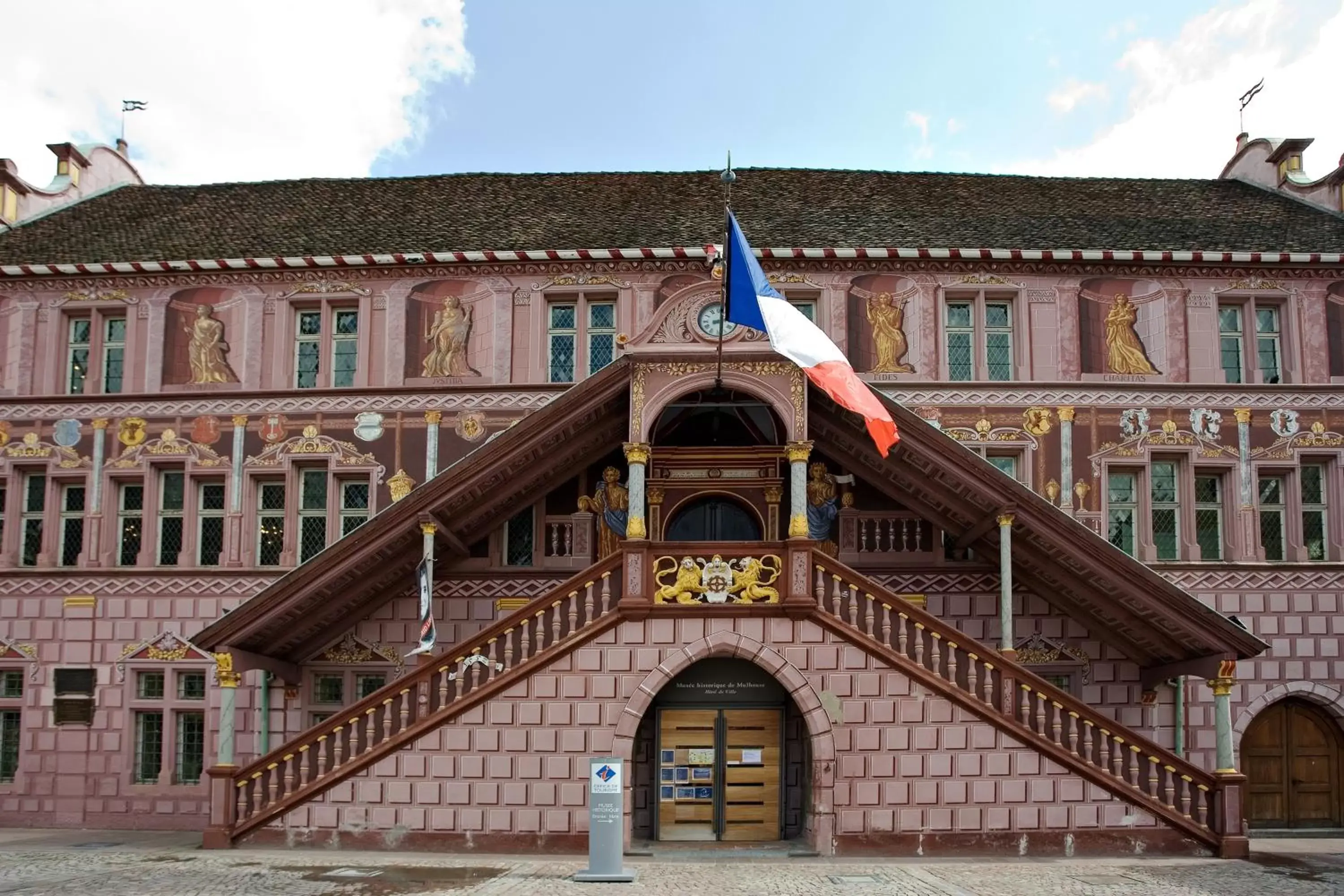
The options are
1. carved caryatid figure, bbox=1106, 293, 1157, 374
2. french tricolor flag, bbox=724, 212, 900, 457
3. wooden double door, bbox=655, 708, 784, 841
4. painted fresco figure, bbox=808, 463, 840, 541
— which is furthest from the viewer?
carved caryatid figure, bbox=1106, 293, 1157, 374

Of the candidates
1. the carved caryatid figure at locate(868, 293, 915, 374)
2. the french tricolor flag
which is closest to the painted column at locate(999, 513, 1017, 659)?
the french tricolor flag

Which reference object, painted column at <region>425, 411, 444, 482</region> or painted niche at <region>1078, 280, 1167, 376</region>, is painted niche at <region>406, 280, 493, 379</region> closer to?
painted column at <region>425, 411, 444, 482</region>

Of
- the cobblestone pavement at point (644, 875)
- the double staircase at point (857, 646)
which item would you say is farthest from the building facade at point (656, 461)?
the cobblestone pavement at point (644, 875)

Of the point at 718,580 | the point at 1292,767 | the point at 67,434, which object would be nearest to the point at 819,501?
the point at 718,580

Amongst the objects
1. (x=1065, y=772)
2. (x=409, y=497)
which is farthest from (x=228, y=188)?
(x=1065, y=772)

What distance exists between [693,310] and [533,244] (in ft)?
16.9

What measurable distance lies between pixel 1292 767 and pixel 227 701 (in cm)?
1610

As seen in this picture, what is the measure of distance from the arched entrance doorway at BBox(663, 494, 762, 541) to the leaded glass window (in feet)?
18.9

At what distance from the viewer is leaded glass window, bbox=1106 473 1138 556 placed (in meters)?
21.4

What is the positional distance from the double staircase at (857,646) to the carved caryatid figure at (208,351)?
7.67m

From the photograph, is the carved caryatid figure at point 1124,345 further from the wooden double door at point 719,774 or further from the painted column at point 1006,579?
the wooden double door at point 719,774

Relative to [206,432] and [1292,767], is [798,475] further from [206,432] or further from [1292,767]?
[206,432]

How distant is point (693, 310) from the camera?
18.2 meters

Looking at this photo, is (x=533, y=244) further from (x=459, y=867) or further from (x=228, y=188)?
(x=459, y=867)
